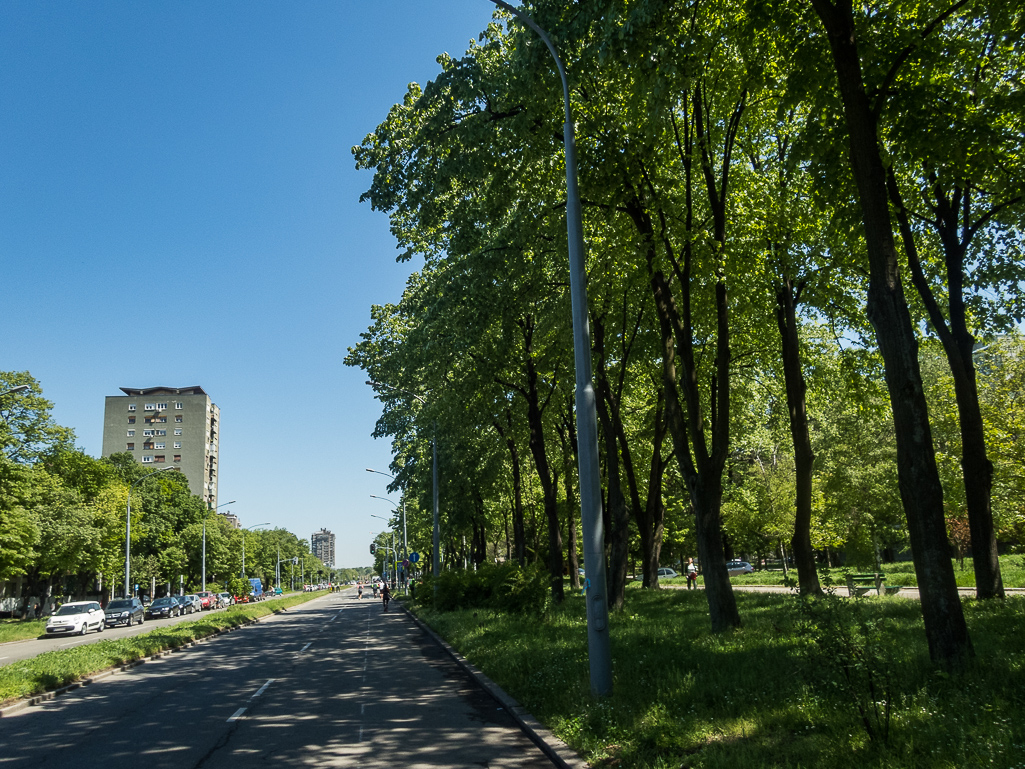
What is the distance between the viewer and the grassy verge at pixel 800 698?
5.58 m

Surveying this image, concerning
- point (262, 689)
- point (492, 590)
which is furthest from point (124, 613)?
point (262, 689)

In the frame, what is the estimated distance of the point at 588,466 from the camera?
939cm

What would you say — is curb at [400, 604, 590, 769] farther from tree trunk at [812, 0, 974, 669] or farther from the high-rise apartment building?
the high-rise apartment building

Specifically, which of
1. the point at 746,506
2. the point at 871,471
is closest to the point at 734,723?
the point at 746,506

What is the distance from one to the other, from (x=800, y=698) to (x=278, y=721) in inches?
275

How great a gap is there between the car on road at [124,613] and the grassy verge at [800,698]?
130 ft

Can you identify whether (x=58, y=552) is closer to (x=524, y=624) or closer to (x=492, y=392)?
(x=492, y=392)

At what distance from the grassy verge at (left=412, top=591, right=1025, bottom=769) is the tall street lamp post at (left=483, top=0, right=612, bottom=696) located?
0.49m

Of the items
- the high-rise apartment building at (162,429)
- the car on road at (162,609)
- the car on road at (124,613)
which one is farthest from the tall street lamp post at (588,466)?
the high-rise apartment building at (162,429)

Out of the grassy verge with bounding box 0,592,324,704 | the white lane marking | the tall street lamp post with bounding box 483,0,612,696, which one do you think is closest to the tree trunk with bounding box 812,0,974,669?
the tall street lamp post with bounding box 483,0,612,696

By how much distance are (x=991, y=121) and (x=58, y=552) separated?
5393 cm

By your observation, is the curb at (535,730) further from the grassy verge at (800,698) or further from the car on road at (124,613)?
the car on road at (124,613)

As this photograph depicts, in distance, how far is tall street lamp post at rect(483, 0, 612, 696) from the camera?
886cm

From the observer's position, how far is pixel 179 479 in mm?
96188
